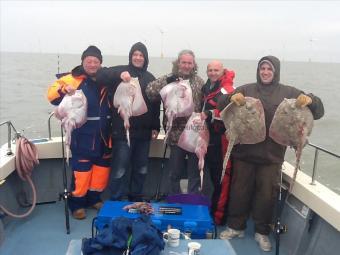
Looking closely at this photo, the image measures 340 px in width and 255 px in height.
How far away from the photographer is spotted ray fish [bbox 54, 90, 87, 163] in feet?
13.5

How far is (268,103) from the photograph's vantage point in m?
3.85

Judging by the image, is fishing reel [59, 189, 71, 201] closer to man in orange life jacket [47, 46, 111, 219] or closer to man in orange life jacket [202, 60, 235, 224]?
man in orange life jacket [47, 46, 111, 219]

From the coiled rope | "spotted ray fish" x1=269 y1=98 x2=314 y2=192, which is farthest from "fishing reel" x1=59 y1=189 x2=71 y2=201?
"spotted ray fish" x1=269 y1=98 x2=314 y2=192

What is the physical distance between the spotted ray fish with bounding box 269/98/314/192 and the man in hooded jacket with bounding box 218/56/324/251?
0.08m

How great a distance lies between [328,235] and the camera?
362 centimetres

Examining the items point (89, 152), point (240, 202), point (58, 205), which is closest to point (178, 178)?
point (240, 202)

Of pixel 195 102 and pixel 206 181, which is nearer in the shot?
pixel 195 102

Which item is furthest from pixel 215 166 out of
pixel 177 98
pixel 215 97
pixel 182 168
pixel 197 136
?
pixel 177 98

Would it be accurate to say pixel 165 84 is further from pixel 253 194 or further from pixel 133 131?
pixel 253 194

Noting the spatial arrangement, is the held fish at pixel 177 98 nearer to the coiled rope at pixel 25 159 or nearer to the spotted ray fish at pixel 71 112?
the spotted ray fish at pixel 71 112

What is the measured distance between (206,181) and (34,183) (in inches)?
88.8

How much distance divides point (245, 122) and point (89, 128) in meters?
1.76

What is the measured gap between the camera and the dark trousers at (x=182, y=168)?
4469 millimetres

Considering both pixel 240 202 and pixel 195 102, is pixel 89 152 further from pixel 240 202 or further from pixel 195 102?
pixel 240 202
